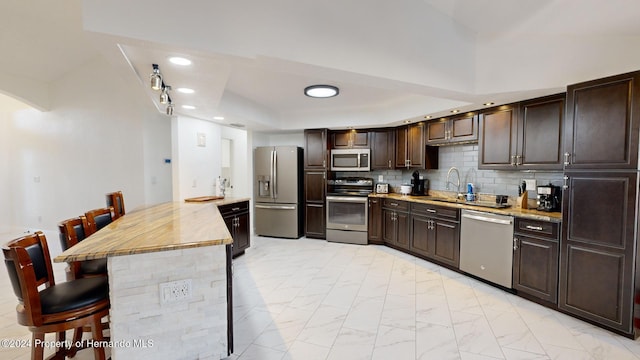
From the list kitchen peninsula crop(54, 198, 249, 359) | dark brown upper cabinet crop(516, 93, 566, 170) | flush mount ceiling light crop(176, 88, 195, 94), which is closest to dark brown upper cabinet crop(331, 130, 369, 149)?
dark brown upper cabinet crop(516, 93, 566, 170)

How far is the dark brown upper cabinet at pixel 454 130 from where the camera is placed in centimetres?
379

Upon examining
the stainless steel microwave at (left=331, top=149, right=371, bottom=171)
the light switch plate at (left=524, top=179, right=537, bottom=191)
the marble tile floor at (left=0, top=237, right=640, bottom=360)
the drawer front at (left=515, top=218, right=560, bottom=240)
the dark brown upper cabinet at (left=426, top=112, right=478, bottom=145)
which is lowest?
the marble tile floor at (left=0, top=237, right=640, bottom=360)

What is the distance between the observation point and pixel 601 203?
241cm

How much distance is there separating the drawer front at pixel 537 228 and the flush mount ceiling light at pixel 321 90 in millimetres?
2722

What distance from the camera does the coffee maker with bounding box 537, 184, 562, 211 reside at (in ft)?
10.1

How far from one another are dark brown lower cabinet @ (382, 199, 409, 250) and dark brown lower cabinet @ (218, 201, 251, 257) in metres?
2.36

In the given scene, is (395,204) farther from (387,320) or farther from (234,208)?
(234,208)

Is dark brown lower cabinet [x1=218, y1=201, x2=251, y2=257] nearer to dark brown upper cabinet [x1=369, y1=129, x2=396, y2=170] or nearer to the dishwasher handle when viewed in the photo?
dark brown upper cabinet [x1=369, y1=129, x2=396, y2=170]

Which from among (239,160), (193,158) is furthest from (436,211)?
(239,160)

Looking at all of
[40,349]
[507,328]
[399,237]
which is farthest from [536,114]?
[40,349]

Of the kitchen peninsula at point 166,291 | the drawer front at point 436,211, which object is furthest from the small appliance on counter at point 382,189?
the kitchen peninsula at point 166,291

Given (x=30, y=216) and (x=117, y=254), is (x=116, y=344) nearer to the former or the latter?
(x=117, y=254)

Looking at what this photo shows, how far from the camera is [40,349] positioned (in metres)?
1.52

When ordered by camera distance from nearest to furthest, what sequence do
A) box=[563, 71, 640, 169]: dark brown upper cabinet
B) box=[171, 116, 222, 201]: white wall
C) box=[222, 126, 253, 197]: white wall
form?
box=[563, 71, 640, 169]: dark brown upper cabinet
box=[171, 116, 222, 201]: white wall
box=[222, 126, 253, 197]: white wall
